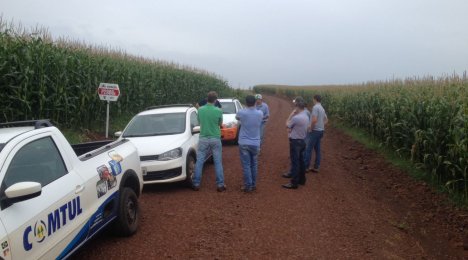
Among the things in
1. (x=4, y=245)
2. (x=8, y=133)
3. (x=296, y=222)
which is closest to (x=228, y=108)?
(x=296, y=222)

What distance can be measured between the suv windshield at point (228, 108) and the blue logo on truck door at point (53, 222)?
11.6m

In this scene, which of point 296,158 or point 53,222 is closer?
point 53,222

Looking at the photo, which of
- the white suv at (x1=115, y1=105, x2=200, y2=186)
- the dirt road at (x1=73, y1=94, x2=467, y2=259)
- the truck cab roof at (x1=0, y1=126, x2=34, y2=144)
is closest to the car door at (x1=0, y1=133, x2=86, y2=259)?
the truck cab roof at (x1=0, y1=126, x2=34, y2=144)

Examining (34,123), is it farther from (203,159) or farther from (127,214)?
(203,159)

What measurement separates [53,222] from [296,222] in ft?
12.5

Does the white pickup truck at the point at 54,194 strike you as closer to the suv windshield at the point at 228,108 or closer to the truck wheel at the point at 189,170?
the truck wheel at the point at 189,170

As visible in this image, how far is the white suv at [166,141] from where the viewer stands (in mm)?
8281

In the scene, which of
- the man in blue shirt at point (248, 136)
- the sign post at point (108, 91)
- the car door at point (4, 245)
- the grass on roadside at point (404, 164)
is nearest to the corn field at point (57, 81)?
the sign post at point (108, 91)

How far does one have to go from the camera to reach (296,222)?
6.75m

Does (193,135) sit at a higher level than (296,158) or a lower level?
higher

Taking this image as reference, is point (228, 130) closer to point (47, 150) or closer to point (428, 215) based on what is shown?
point (428, 215)

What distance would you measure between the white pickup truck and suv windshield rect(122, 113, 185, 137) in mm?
3239

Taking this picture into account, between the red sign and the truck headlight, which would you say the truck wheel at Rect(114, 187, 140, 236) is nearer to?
the truck headlight

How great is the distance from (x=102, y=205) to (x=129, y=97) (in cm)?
1288
